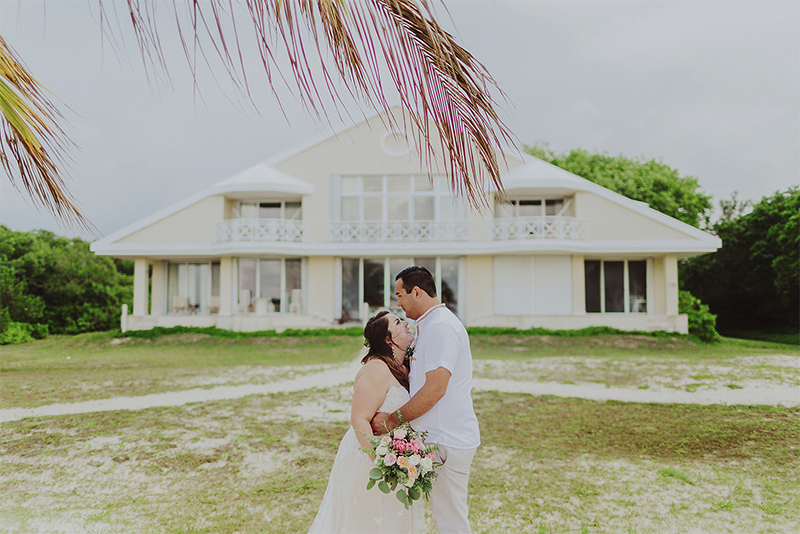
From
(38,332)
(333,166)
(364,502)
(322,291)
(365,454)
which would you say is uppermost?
(333,166)

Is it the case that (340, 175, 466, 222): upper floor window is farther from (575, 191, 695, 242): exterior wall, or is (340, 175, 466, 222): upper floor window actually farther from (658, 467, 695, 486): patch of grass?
(658, 467, 695, 486): patch of grass

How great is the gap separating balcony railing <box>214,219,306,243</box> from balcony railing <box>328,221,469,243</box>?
1.44 metres

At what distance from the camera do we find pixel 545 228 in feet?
70.2

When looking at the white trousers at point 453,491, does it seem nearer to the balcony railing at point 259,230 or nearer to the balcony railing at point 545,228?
the balcony railing at point 545,228

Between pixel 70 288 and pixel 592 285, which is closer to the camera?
pixel 592 285

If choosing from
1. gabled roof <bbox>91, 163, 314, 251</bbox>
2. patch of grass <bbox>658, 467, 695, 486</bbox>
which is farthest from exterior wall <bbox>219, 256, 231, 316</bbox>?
patch of grass <bbox>658, 467, 695, 486</bbox>

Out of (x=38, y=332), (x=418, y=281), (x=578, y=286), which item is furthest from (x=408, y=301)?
(x=38, y=332)

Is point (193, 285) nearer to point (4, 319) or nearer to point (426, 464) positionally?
point (4, 319)

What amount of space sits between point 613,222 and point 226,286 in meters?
15.6

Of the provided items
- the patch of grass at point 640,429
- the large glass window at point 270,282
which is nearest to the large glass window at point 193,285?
the large glass window at point 270,282

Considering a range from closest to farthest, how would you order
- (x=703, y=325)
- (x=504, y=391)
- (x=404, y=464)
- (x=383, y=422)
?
1. (x=404, y=464)
2. (x=383, y=422)
3. (x=504, y=391)
4. (x=703, y=325)

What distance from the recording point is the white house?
21141mm

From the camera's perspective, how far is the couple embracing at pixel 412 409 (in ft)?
9.86

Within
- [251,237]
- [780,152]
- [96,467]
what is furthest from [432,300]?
[780,152]
